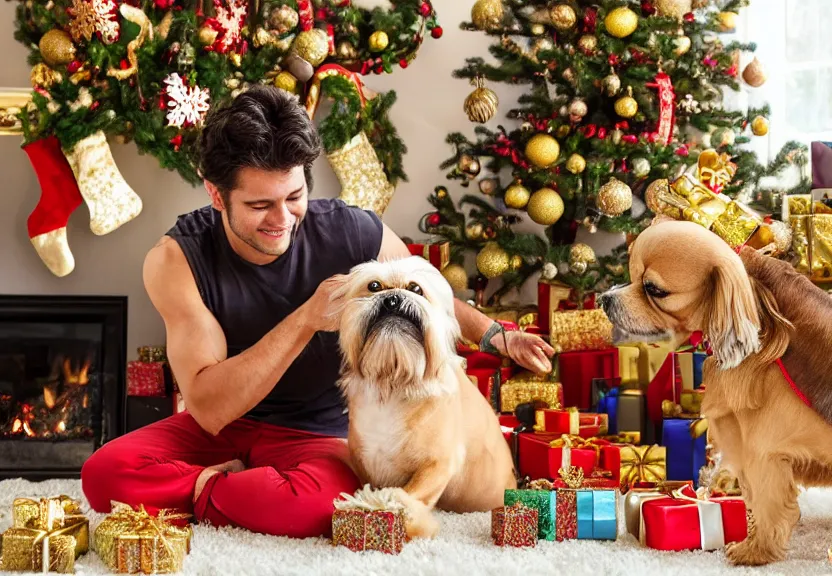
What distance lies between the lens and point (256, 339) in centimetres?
235

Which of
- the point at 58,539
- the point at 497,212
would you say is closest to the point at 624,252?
the point at 497,212

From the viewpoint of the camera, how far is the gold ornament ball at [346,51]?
3.67 metres

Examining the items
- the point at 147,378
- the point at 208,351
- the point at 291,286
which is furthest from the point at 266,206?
the point at 147,378

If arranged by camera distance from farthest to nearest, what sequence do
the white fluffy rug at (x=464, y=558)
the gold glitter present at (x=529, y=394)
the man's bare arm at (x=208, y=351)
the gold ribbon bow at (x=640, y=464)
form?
the gold glitter present at (x=529, y=394), the gold ribbon bow at (x=640, y=464), the man's bare arm at (x=208, y=351), the white fluffy rug at (x=464, y=558)

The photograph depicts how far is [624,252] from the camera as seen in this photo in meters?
3.60

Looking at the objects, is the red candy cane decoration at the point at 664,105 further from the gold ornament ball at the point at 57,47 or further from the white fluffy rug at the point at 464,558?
the gold ornament ball at the point at 57,47

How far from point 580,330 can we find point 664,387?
0.41 m

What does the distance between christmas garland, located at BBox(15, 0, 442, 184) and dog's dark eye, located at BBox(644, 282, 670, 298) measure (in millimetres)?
2098

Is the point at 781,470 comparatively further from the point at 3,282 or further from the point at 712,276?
the point at 3,282

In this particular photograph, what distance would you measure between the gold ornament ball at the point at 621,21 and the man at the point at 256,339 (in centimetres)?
131

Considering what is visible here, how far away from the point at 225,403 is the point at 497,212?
1.79 meters

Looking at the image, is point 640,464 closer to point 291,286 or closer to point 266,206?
point 291,286

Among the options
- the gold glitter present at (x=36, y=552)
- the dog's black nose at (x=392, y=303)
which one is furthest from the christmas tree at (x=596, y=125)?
the gold glitter present at (x=36, y=552)

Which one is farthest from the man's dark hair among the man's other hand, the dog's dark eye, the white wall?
the white wall
